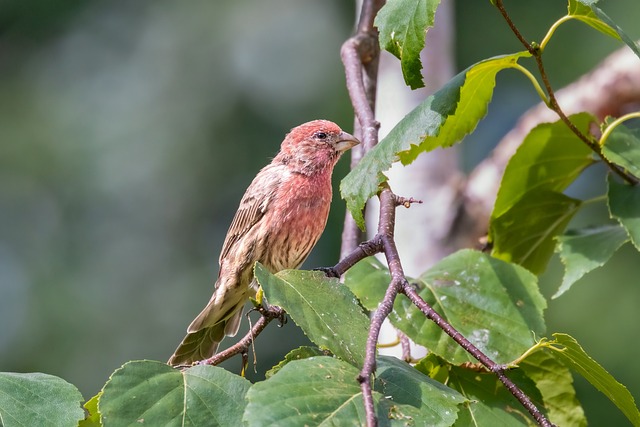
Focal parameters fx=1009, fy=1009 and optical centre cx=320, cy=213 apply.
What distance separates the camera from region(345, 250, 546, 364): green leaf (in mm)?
2816

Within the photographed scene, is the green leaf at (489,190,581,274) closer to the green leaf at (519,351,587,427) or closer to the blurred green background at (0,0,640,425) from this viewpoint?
the green leaf at (519,351,587,427)

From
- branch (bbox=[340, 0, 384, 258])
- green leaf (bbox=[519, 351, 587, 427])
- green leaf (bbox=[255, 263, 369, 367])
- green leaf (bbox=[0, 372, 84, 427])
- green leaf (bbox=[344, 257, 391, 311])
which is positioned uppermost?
branch (bbox=[340, 0, 384, 258])

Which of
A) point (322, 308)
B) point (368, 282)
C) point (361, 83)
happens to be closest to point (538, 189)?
point (361, 83)

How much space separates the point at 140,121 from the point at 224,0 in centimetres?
262

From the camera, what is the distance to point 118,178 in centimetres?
1568

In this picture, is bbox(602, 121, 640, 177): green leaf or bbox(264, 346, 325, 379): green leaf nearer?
bbox(264, 346, 325, 379): green leaf

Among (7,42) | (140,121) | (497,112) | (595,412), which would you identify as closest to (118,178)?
(140,121)

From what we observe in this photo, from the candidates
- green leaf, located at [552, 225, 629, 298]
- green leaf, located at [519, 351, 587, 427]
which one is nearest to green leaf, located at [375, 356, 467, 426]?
green leaf, located at [519, 351, 587, 427]

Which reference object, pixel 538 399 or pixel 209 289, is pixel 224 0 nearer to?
pixel 209 289

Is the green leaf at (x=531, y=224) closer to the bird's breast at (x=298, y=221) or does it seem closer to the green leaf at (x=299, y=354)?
the bird's breast at (x=298, y=221)

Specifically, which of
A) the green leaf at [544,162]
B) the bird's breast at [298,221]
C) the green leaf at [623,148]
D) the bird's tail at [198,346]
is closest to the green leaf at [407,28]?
the green leaf at [623,148]

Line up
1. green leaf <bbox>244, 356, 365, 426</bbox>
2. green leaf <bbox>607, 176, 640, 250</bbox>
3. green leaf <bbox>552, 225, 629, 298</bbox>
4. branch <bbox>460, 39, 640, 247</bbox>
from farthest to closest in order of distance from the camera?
branch <bbox>460, 39, 640, 247</bbox>, green leaf <bbox>552, 225, 629, 298</bbox>, green leaf <bbox>607, 176, 640, 250</bbox>, green leaf <bbox>244, 356, 365, 426</bbox>

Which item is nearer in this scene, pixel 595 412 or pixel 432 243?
pixel 432 243

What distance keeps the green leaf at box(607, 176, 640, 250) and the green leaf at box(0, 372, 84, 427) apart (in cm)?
175
